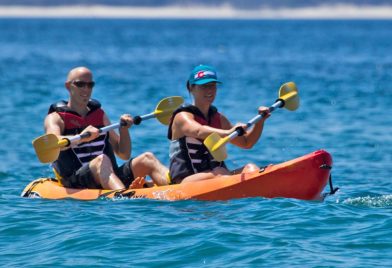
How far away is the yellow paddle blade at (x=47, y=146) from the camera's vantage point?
35.9ft

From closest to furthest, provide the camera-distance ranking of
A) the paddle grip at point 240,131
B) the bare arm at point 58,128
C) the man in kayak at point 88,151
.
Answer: the paddle grip at point 240,131 → the bare arm at point 58,128 → the man in kayak at point 88,151

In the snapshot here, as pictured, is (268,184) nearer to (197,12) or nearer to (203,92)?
(203,92)

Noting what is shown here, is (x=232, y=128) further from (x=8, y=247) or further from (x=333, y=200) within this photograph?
(x=8, y=247)

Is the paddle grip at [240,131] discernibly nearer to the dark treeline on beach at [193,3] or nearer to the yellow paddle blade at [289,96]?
the yellow paddle blade at [289,96]

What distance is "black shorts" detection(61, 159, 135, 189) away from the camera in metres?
11.3


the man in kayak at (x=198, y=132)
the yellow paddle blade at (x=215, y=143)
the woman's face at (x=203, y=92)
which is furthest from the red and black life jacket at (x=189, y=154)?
the yellow paddle blade at (x=215, y=143)

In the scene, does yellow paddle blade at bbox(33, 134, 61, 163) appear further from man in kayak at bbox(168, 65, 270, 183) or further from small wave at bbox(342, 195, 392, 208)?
small wave at bbox(342, 195, 392, 208)

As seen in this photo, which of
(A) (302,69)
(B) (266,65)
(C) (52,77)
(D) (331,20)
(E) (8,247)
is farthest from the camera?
(D) (331,20)

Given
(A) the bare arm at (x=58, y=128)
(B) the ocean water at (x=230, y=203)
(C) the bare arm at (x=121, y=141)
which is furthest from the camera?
(C) the bare arm at (x=121, y=141)

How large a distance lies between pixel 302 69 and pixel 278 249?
3471cm

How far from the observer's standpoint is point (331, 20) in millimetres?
152125

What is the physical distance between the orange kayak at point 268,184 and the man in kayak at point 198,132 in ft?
0.71

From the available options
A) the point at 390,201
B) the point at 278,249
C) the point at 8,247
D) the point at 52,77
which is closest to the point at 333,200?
the point at 390,201

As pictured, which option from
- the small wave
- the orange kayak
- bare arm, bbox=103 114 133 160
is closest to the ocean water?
the small wave
